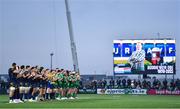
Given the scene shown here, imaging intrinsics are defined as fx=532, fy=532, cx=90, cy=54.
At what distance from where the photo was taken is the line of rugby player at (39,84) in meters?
27.9

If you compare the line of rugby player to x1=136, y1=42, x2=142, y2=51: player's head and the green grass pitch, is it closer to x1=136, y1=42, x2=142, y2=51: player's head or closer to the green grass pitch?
the green grass pitch

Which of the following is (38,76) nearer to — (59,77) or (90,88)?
(59,77)

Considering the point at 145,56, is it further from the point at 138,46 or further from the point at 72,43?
the point at 72,43

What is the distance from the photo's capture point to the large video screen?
56594 mm

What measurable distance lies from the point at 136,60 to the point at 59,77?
24.0 meters

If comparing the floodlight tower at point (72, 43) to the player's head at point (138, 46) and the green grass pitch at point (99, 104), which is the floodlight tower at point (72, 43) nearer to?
the player's head at point (138, 46)

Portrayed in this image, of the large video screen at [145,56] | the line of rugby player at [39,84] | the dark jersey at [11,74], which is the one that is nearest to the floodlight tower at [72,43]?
the large video screen at [145,56]

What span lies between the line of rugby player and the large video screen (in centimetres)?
2049

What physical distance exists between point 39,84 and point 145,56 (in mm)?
27448

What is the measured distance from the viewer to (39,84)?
30.8 m

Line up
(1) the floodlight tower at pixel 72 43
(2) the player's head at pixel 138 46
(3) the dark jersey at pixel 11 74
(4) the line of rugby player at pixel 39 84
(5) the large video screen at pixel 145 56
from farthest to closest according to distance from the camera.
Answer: (1) the floodlight tower at pixel 72 43
(2) the player's head at pixel 138 46
(5) the large video screen at pixel 145 56
(4) the line of rugby player at pixel 39 84
(3) the dark jersey at pixel 11 74

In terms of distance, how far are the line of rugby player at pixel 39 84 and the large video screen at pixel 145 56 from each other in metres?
20.5

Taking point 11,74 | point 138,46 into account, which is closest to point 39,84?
point 11,74

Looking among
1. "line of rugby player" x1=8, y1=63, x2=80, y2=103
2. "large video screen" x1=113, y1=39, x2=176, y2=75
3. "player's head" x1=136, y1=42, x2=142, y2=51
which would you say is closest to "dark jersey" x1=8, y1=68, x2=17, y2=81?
"line of rugby player" x1=8, y1=63, x2=80, y2=103
